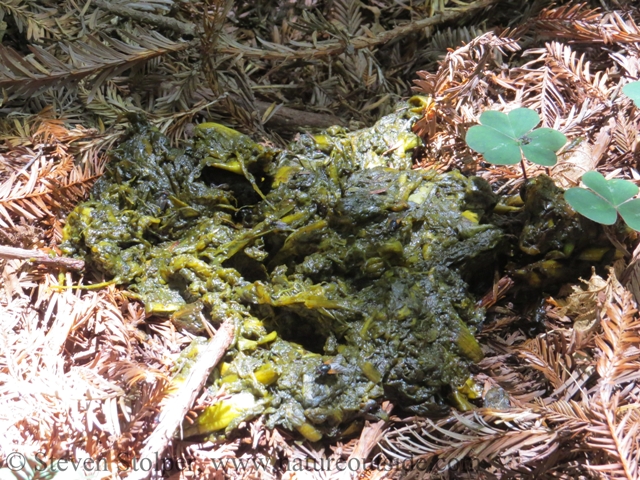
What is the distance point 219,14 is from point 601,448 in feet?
7.35

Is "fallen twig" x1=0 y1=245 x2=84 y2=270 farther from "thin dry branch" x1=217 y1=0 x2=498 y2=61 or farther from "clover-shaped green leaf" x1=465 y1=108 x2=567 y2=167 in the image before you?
"clover-shaped green leaf" x1=465 y1=108 x2=567 y2=167

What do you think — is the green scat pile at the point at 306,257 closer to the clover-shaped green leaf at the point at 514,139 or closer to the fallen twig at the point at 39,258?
the fallen twig at the point at 39,258

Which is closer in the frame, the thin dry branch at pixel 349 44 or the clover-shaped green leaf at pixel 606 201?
the clover-shaped green leaf at pixel 606 201

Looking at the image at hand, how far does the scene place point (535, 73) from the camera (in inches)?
92.7

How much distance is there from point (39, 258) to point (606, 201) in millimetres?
2075

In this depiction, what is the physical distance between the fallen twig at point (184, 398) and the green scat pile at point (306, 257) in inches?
2.5

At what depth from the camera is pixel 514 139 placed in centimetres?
193

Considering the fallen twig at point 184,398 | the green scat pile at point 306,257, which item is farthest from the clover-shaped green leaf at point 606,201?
the fallen twig at point 184,398

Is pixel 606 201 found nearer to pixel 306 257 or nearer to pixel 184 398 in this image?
pixel 306 257

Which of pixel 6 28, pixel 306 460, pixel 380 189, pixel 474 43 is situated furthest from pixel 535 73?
pixel 6 28

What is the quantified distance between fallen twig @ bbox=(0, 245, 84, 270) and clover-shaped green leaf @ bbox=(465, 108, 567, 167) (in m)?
1.61

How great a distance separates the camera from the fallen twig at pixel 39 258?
185cm

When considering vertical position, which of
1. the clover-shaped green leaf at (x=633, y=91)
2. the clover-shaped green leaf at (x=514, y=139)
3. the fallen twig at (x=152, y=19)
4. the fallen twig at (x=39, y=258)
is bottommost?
the fallen twig at (x=39, y=258)

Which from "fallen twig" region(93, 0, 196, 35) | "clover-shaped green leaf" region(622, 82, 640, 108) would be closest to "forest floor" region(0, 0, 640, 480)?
"fallen twig" region(93, 0, 196, 35)
